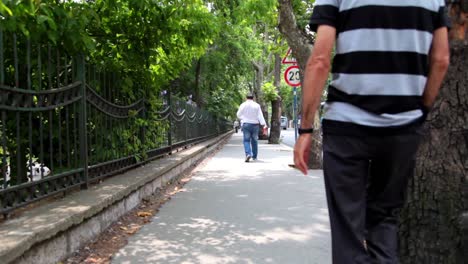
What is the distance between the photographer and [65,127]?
5.31 meters

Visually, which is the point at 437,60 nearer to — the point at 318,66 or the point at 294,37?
the point at 318,66

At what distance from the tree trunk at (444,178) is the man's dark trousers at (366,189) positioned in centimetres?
57

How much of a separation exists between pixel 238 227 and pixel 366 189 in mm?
3188

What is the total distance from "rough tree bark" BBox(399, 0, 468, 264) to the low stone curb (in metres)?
2.47

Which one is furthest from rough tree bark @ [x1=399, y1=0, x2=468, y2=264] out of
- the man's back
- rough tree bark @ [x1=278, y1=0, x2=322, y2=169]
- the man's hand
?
the man's back

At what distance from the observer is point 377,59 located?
7.23ft

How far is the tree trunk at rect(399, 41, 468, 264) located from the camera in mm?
2770

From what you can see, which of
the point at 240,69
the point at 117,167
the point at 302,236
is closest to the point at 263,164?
the point at 117,167

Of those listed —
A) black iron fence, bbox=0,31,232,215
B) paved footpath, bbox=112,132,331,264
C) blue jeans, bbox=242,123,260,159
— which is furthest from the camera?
blue jeans, bbox=242,123,260,159

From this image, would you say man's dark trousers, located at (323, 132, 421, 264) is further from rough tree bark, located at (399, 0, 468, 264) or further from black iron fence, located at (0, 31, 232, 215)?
black iron fence, located at (0, 31, 232, 215)

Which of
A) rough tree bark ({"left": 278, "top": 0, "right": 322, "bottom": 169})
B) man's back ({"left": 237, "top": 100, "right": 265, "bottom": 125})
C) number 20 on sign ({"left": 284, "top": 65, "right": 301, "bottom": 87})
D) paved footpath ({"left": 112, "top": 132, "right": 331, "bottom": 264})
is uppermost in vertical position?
rough tree bark ({"left": 278, "top": 0, "right": 322, "bottom": 169})

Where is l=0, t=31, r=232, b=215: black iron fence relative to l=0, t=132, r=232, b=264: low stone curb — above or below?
above

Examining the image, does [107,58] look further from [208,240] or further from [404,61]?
[404,61]

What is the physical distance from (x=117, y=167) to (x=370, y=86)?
16.7 ft
